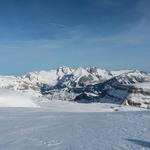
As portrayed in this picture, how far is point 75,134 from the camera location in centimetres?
1809

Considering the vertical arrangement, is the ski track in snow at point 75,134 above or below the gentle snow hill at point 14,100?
below

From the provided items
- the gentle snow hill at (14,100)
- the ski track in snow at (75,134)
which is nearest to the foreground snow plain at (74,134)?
the ski track in snow at (75,134)

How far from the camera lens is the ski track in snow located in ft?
50.4

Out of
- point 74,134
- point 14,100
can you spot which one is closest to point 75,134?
point 74,134

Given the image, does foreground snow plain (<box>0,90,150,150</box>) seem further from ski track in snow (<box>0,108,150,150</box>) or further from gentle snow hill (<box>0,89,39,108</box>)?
gentle snow hill (<box>0,89,39,108</box>)

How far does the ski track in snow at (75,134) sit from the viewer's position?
50.4 ft

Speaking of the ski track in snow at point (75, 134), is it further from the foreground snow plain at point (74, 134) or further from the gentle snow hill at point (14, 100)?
the gentle snow hill at point (14, 100)

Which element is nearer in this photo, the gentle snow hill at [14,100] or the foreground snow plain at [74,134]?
the foreground snow plain at [74,134]

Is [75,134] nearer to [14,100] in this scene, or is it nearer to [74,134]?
[74,134]

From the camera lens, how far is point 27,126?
842 inches

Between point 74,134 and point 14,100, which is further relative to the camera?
point 14,100

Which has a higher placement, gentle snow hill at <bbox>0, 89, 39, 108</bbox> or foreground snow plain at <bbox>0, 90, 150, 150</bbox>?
gentle snow hill at <bbox>0, 89, 39, 108</bbox>

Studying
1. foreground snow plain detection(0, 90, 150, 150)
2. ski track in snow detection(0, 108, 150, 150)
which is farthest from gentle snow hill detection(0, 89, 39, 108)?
ski track in snow detection(0, 108, 150, 150)

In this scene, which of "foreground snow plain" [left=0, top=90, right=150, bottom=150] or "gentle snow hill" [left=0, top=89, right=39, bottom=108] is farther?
"gentle snow hill" [left=0, top=89, right=39, bottom=108]
